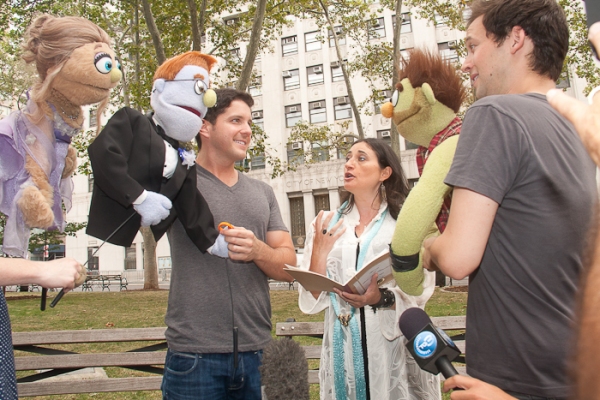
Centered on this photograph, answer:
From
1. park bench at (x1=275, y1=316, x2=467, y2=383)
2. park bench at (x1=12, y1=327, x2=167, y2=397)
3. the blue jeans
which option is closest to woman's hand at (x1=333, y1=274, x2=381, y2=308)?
the blue jeans

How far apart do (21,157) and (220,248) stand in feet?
2.95

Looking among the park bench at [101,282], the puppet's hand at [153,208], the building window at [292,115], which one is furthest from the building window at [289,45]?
the puppet's hand at [153,208]

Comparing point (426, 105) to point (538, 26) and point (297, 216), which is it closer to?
point (538, 26)

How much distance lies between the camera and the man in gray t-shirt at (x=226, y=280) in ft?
7.14

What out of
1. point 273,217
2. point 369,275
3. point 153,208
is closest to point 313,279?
point 369,275

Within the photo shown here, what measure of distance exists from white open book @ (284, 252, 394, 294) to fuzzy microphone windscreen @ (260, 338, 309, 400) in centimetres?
71

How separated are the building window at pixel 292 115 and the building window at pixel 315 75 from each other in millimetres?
1828

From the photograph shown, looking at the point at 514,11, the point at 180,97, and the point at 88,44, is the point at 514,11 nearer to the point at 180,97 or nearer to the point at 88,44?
the point at 180,97

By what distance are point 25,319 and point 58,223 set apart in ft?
31.4

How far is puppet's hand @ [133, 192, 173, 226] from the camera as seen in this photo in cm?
193

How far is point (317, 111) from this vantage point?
30969 millimetres

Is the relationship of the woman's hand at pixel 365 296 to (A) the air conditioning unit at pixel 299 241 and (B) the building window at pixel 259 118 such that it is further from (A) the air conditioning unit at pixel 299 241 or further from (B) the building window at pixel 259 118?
(B) the building window at pixel 259 118

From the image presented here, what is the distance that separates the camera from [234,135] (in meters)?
2.59

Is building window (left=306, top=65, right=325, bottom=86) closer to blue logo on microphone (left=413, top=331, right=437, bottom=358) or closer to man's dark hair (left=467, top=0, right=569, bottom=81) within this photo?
man's dark hair (left=467, top=0, right=569, bottom=81)
